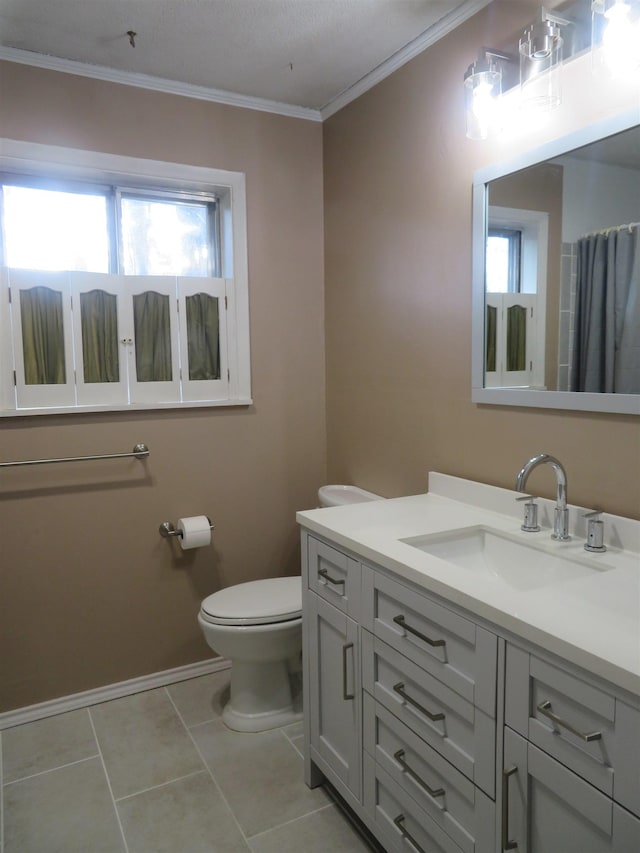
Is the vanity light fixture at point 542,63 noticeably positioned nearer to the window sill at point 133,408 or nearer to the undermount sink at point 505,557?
the undermount sink at point 505,557

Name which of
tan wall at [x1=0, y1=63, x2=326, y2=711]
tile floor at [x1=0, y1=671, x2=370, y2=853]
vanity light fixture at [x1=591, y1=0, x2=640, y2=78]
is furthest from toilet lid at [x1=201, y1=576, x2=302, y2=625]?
vanity light fixture at [x1=591, y1=0, x2=640, y2=78]

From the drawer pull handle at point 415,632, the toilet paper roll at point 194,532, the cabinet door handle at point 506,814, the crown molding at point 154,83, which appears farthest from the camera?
the toilet paper roll at point 194,532

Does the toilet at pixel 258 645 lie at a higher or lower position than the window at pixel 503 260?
lower

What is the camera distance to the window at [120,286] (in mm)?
2256

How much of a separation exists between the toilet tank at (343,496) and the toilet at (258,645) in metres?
0.36

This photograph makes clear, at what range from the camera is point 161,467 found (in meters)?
2.52

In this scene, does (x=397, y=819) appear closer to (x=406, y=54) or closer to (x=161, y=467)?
(x=161, y=467)

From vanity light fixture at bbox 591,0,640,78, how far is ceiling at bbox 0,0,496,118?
50 cm

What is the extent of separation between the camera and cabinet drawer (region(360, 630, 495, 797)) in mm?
1215

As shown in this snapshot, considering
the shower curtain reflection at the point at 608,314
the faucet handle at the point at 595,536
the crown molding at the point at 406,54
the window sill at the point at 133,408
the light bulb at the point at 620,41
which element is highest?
the crown molding at the point at 406,54

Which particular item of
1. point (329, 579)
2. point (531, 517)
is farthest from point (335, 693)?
point (531, 517)

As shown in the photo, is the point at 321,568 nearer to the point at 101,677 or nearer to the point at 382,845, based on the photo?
the point at 382,845

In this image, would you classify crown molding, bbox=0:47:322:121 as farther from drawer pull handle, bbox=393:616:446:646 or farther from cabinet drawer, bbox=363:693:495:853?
cabinet drawer, bbox=363:693:495:853

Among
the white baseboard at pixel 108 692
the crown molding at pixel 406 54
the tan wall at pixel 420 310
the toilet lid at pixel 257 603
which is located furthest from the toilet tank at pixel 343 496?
the crown molding at pixel 406 54
